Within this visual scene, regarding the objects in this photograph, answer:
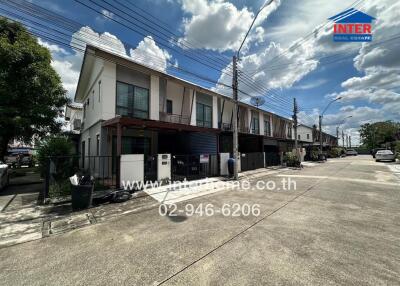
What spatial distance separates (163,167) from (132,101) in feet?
17.6

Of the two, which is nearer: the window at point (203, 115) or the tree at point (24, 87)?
the tree at point (24, 87)

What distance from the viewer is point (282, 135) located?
3647cm

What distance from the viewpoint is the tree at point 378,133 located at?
53853 mm

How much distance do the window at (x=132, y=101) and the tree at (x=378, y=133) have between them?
63.6 meters

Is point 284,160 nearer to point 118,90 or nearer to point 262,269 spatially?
point 118,90

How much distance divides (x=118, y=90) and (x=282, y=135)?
3176 centimetres

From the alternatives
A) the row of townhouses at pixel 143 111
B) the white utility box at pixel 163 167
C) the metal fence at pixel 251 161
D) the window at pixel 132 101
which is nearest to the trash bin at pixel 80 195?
the row of townhouses at pixel 143 111

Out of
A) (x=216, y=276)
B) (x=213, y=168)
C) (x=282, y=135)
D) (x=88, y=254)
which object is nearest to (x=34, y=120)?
(x=213, y=168)

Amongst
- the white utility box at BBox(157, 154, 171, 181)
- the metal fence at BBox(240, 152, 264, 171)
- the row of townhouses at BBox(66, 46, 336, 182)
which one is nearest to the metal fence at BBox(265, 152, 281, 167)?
the row of townhouses at BBox(66, 46, 336, 182)

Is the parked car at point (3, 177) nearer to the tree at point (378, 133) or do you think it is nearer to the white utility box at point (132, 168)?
the white utility box at point (132, 168)

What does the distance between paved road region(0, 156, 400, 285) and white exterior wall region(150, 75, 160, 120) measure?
9221mm

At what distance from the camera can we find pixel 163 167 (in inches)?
427

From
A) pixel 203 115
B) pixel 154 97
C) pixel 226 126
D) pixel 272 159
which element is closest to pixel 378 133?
pixel 272 159

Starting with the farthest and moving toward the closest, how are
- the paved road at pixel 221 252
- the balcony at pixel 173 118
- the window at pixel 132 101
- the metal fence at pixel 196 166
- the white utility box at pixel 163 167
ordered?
the balcony at pixel 173 118, the metal fence at pixel 196 166, the window at pixel 132 101, the white utility box at pixel 163 167, the paved road at pixel 221 252
